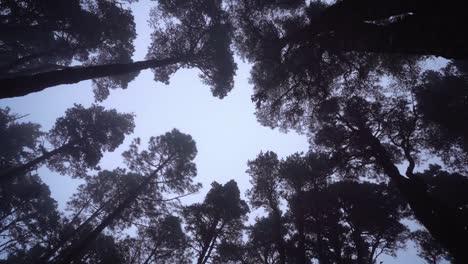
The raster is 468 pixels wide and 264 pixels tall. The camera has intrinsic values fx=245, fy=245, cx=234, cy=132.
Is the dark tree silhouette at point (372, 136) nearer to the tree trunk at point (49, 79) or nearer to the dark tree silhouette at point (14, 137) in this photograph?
the tree trunk at point (49, 79)

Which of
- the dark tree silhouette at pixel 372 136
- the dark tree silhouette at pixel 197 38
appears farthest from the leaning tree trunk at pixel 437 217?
the dark tree silhouette at pixel 197 38

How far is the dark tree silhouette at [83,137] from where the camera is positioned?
1983 centimetres

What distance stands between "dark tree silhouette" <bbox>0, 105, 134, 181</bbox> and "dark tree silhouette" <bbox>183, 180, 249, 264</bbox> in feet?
29.8

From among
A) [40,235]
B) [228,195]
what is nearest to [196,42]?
[228,195]

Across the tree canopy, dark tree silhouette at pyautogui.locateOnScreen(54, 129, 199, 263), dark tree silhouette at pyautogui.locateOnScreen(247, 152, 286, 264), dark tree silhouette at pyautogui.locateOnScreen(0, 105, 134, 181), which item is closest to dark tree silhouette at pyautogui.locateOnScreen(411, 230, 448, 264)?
the tree canopy

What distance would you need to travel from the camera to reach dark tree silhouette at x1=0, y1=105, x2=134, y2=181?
19.8 m

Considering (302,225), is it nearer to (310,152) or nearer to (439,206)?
(310,152)

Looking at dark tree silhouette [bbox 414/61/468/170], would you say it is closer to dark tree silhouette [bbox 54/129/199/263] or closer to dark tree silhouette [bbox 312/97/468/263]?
dark tree silhouette [bbox 312/97/468/263]

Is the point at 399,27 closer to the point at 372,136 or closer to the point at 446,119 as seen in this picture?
the point at 372,136

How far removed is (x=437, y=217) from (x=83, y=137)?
77.5 ft

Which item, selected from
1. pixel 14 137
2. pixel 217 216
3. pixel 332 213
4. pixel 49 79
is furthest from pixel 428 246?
pixel 14 137

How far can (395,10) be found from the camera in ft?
20.3

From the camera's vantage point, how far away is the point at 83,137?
20297 mm

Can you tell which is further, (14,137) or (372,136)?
(14,137)
